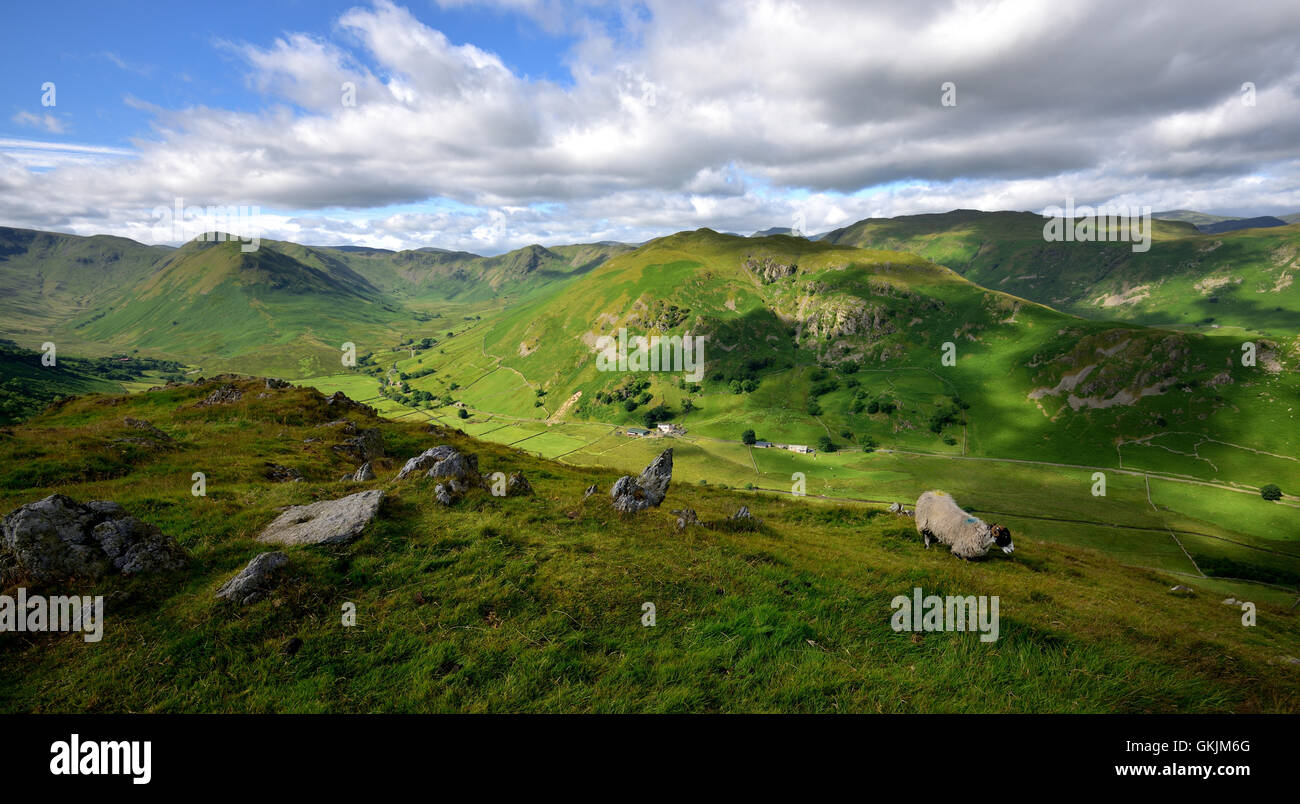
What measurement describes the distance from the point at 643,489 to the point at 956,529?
1609 centimetres

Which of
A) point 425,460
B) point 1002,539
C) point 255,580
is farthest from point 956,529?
point 255,580

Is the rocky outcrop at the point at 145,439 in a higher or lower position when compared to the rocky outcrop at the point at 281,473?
higher

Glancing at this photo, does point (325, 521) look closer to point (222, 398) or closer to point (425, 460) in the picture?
point (425, 460)

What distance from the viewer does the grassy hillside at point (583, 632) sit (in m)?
9.28

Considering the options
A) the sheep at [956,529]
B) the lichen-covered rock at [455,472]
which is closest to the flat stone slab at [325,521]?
the lichen-covered rock at [455,472]

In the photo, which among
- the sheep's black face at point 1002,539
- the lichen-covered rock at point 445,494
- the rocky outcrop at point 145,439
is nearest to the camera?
the lichen-covered rock at point 445,494

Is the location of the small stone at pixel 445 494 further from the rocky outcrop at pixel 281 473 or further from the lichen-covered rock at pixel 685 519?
the rocky outcrop at pixel 281 473

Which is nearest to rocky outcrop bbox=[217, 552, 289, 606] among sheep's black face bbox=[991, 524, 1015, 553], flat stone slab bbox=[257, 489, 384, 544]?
flat stone slab bbox=[257, 489, 384, 544]

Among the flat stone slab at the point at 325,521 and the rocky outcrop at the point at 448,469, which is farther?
the rocky outcrop at the point at 448,469

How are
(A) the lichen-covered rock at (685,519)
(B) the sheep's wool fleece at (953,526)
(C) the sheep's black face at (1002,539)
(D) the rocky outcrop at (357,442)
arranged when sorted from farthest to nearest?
(D) the rocky outcrop at (357,442), (B) the sheep's wool fleece at (953,526), (C) the sheep's black face at (1002,539), (A) the lichen-covered rock at (685,519)

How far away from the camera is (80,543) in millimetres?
12461

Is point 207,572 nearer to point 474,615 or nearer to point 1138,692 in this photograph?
point 474,615

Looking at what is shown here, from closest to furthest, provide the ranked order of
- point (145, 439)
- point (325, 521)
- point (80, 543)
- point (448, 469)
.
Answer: point (80, 543) → point (325, 521) → point (448, 469) → point (145, 439)

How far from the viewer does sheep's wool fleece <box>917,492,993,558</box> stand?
22.0 m
